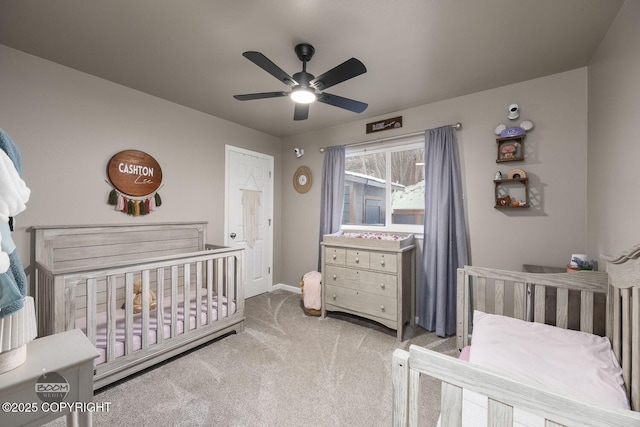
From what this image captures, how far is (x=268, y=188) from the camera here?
4.22m

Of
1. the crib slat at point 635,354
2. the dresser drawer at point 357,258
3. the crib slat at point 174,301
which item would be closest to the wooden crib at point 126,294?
the crib slat at point 174,301

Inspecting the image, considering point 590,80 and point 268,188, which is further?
point 268,188

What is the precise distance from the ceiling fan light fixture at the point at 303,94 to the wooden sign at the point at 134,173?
185 centimetres

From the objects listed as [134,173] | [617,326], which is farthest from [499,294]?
[134,173]

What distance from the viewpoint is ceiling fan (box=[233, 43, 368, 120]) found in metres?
1.64

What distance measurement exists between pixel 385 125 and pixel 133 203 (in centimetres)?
291

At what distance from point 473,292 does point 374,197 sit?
155 centimetres

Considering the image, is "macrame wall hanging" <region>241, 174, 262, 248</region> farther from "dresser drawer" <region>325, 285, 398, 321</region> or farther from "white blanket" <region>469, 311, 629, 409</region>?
"white blanket" <region>469, 311, 629, 409</region>

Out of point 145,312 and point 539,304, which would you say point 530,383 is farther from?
point 145,312

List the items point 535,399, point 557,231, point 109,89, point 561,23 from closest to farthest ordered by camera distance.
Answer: point 535,399
point 561,23
point 557,231
point 109,89

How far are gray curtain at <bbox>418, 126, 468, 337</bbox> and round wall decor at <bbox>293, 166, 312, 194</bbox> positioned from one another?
1.76 m

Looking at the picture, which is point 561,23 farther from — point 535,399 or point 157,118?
point 157,118

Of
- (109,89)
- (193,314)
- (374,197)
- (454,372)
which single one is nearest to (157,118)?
(109,89)

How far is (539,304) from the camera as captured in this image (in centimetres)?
172
